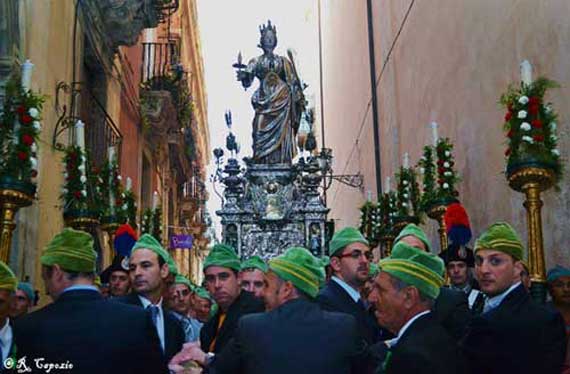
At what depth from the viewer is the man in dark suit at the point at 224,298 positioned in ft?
16.7

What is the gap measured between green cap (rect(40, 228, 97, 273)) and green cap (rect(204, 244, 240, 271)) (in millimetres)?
1587

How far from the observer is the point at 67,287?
12.3ft

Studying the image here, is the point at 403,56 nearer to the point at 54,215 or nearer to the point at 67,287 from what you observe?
the point at 54,215

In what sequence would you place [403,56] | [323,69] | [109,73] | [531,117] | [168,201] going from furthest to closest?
[323,69]
[168,201]
[403,56]
[109,73]
[531,117]

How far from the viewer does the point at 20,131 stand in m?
6.59

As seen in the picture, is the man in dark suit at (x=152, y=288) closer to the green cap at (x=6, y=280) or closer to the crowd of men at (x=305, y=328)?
the crowd of men at (x=305, y=328)

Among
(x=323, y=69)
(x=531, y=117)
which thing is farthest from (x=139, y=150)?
(x=323, y=69)

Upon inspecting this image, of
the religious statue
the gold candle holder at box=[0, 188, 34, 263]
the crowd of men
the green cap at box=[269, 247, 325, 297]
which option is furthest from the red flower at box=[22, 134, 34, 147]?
the religious statue

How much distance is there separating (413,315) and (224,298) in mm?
2073

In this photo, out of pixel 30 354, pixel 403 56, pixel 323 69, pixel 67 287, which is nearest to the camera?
pixel 30 354

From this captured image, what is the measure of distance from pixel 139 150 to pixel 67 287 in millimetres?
14536

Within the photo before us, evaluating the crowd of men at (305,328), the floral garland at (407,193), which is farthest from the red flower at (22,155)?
the floral garland at (407,193)

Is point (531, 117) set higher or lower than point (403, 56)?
lower

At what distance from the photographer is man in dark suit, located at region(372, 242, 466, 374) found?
3125 mm
